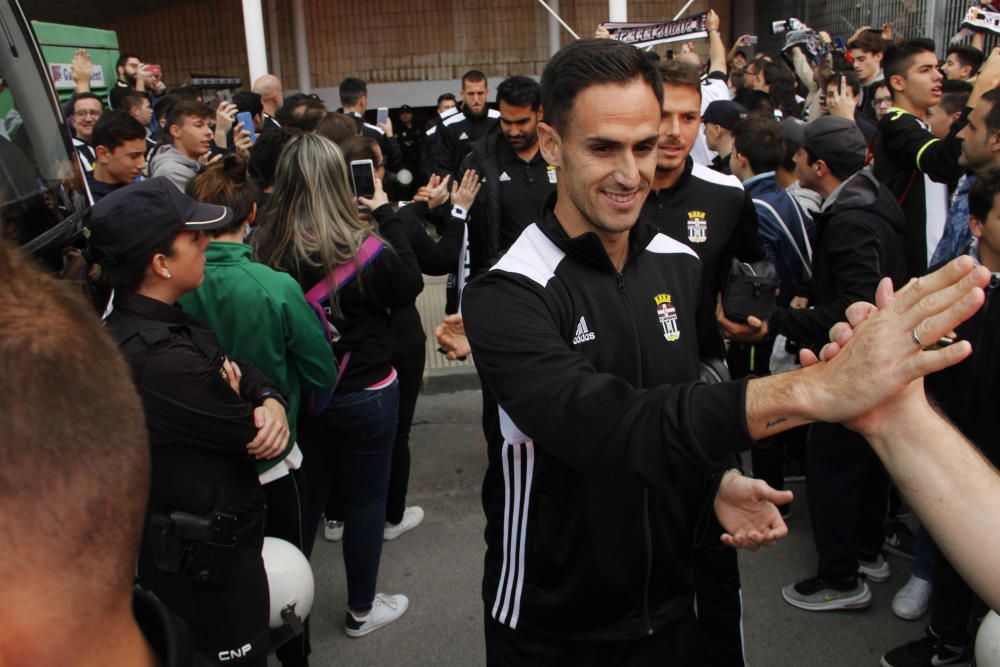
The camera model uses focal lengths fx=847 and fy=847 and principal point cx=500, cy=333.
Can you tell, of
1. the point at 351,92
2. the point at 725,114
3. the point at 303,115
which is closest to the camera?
the point at 725,114

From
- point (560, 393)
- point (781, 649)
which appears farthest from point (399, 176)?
point (560, 393)

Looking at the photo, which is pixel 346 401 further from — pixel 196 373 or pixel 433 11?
pixel 433 11

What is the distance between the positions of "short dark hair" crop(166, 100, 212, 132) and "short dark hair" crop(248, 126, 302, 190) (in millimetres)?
1296

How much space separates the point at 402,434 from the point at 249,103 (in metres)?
5.12

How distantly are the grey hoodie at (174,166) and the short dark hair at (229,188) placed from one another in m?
1.77

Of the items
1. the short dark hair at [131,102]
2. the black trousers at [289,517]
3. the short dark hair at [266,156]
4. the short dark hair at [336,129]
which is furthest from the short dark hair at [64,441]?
the short dark hair at [131,102]

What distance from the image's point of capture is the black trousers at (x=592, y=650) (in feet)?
7.09

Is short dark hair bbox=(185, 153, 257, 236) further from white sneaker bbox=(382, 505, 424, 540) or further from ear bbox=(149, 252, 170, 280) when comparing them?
white sneaker bbox=(382, 505, 424, 540)

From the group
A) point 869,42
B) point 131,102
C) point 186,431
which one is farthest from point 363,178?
point 869,42

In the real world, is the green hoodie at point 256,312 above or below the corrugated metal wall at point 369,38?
below

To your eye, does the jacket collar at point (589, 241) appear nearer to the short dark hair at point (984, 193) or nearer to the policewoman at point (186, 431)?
the policewoman at point (186, 431)

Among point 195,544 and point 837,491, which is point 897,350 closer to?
point 195,544

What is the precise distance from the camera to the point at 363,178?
3.99m

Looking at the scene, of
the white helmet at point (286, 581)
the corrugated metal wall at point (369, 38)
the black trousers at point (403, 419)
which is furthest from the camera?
the corrugated metal wall at point (369, 38)
